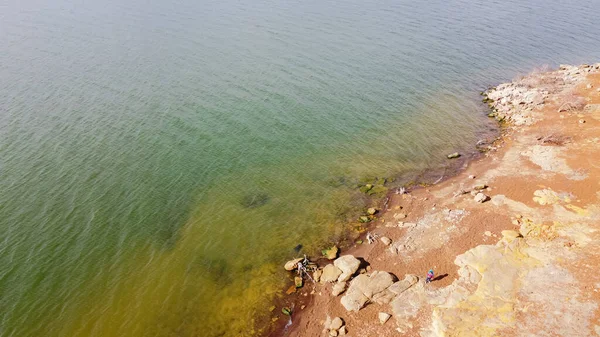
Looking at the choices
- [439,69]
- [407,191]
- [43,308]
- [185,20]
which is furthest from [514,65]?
[43,308]

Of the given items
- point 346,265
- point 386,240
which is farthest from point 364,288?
point 386,240

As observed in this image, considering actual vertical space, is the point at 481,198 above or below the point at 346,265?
above

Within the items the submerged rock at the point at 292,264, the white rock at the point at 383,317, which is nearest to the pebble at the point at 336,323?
the white rock at the point at 383,317

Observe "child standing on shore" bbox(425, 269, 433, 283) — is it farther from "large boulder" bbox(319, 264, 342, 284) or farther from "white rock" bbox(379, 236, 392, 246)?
"large boulder" bbox(319, 264, 342, 284)

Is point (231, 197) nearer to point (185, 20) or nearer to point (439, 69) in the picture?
point (439, 69)

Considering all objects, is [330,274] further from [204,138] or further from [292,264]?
Answer: [204,138]
